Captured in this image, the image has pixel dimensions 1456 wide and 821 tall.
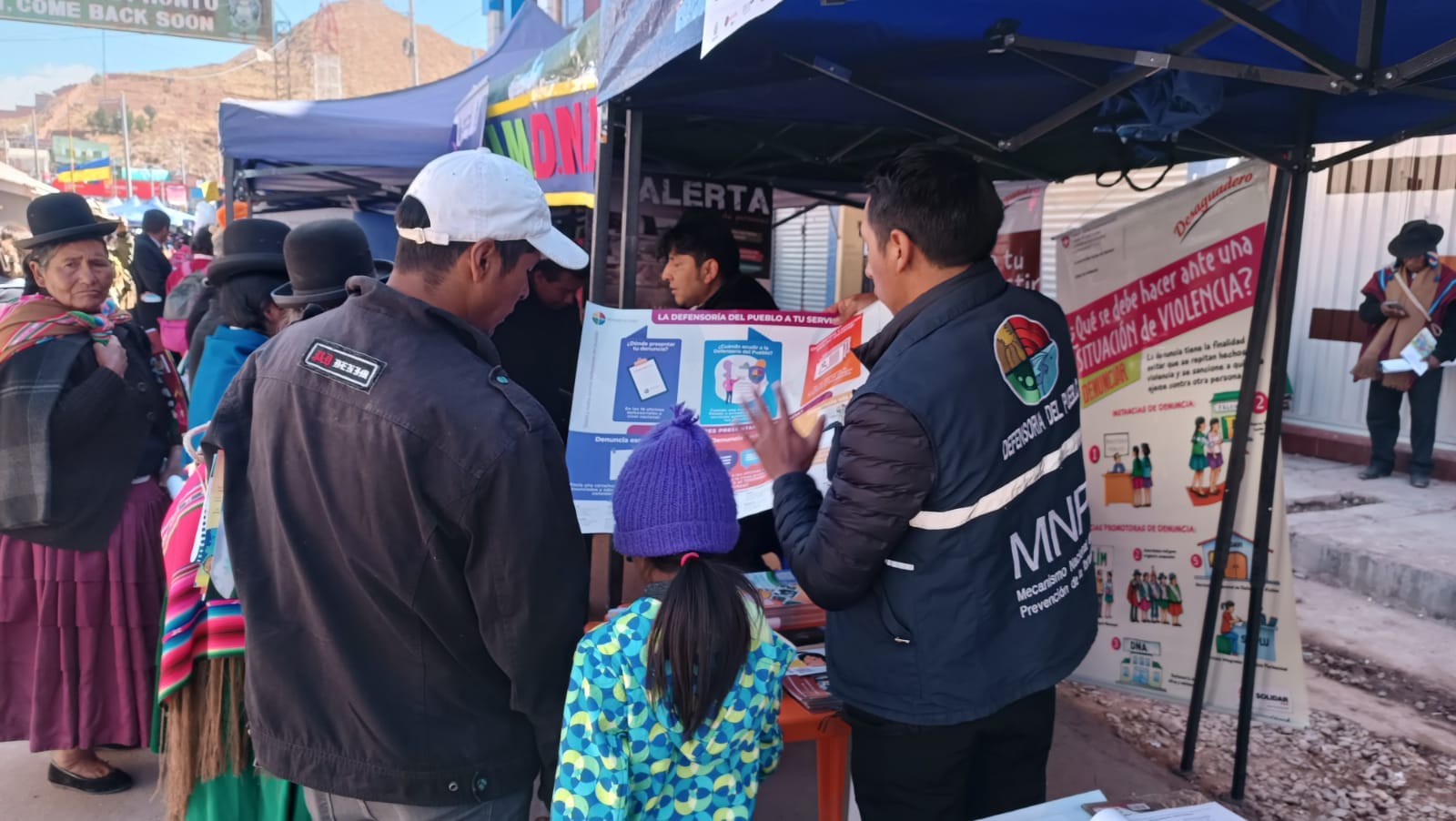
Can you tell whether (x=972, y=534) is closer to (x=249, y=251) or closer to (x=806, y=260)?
(x=249, y=251)

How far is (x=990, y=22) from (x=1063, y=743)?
270 cm

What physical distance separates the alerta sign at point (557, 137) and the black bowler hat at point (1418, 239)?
215 inches

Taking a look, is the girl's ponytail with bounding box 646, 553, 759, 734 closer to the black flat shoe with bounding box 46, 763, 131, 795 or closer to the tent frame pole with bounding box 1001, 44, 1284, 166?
the tent frame pole with bounding box 1001, 44, 1284, 166

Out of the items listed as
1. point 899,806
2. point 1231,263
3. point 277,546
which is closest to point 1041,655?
point 899,806

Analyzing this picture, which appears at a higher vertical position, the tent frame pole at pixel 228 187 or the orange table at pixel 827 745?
the tent frame pole at pixel 228 187

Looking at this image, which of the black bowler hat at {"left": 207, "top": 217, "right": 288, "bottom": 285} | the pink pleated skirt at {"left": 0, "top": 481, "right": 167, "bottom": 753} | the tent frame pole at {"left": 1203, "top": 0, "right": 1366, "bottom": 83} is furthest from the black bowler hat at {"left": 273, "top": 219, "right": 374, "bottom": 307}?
the tent frame pole at {"left": 1203, "top": 0, "right": 1366, "bottom": 83}

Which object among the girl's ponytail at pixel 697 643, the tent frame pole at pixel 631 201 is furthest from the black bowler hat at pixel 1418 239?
the girl's ponytail at pixel 697 643

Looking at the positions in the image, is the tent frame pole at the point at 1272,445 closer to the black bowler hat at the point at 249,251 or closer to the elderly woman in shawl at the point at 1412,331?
the black bowler hat at the point at 249,251

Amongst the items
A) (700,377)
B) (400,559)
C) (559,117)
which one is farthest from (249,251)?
(400,559)

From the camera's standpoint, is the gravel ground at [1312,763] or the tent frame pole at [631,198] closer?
the tent frame pole at [631,198]

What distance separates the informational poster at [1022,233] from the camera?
4.18 m

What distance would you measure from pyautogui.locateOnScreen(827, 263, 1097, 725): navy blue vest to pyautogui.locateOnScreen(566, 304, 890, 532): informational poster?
94cm

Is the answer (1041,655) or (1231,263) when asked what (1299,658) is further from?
(1041,655)

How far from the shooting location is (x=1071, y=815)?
1.36m
